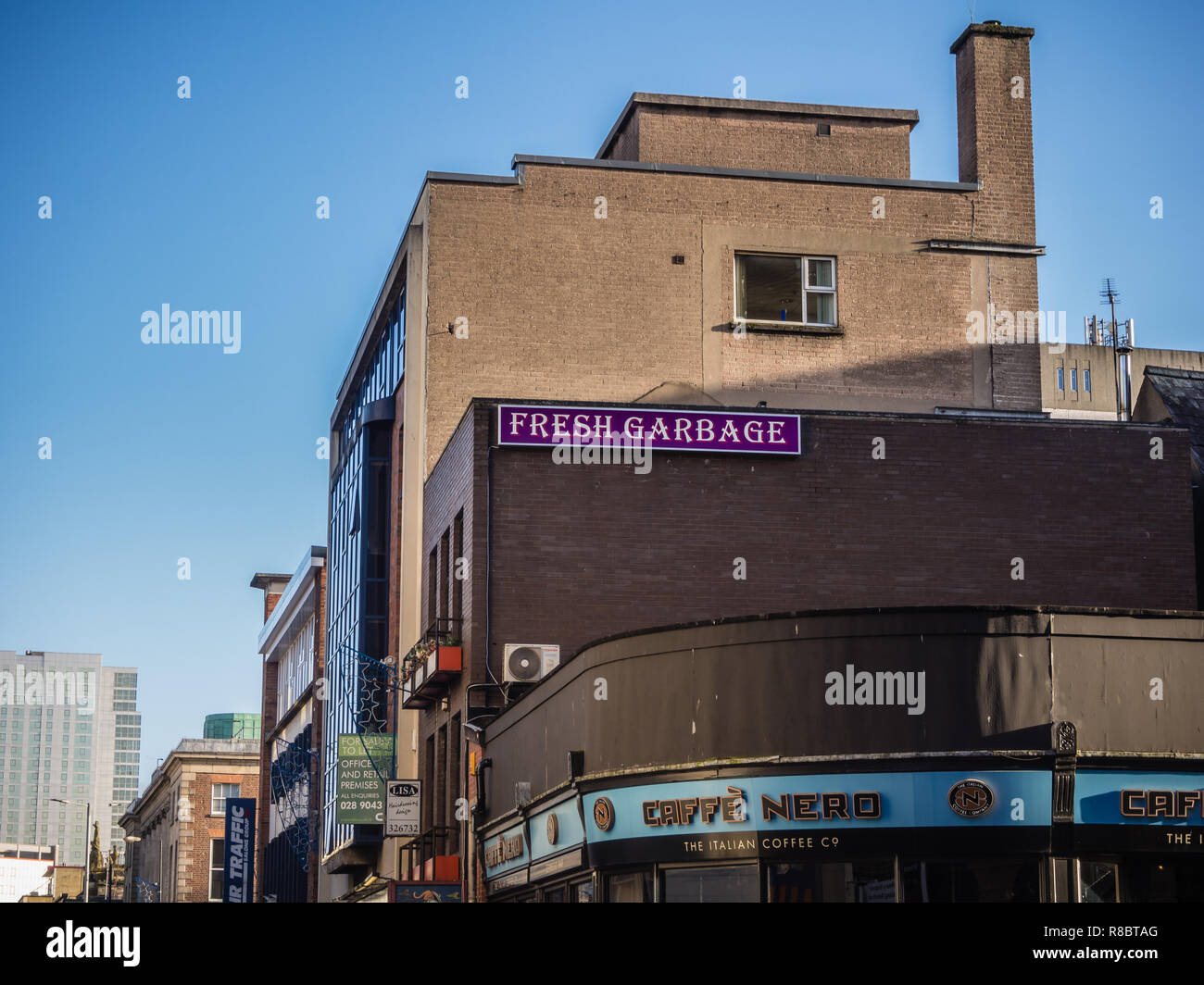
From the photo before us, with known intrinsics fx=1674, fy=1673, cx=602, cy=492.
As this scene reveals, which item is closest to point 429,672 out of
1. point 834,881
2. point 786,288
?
point 786,288

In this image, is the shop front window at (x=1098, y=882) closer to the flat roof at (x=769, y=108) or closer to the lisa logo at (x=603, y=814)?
the lisa logo at (x=603, y=814)

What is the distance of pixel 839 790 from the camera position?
58.6ft

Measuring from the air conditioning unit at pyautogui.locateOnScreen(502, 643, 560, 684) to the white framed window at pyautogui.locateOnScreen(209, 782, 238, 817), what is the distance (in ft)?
207

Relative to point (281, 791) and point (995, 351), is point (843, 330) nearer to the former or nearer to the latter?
point (995, 351)

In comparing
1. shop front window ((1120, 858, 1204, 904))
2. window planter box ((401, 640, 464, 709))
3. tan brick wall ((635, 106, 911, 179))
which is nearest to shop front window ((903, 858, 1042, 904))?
shop front window ((1120, 858, 1204, 904))

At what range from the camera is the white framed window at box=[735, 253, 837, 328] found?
34.5 metres

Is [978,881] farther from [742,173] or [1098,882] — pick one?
[742,173]

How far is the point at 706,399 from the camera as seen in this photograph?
3341 centimetres

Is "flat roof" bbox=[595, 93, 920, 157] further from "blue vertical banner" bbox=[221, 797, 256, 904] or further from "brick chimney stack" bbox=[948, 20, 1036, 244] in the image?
"blue vertical banner" bbox=[221, 797, 256, 904]

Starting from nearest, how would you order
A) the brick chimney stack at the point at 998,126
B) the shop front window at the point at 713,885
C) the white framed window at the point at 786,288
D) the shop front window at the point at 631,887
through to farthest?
the shop front window at the point at 713,885 → the shop front window at the point at 631,887 → the white framed window at the point at 786,288 → the brick chimney stack at the point at 998,126

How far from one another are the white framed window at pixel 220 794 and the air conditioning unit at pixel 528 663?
2480 inches

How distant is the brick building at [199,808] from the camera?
83250 millimetres

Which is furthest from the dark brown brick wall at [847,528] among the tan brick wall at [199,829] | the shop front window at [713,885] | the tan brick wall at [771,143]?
the tan brick wall at [199,829]
